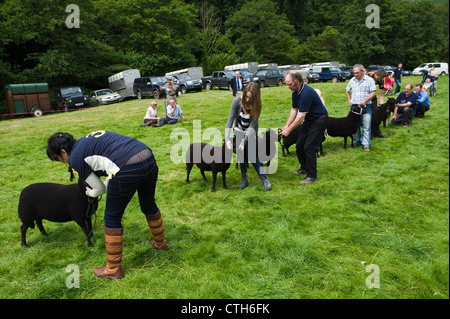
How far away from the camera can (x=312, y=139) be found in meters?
5.62

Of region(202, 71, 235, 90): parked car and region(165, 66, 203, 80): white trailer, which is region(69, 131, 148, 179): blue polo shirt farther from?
region(165, 66, 203, 80): white trailer

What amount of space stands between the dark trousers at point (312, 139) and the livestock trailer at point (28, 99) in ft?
69.6

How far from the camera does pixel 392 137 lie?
28.5ft

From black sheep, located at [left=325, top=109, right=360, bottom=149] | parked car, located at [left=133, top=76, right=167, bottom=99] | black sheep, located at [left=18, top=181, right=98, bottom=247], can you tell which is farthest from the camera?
parked car, located at [left=133, top=76, right=167, bottom=99]

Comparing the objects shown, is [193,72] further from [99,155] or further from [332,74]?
[99,155]

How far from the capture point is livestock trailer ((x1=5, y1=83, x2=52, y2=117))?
20.8 m

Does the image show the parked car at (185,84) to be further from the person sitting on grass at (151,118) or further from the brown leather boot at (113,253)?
the brown leather boot at (113,253)

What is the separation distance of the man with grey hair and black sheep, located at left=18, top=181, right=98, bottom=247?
6.32 metres

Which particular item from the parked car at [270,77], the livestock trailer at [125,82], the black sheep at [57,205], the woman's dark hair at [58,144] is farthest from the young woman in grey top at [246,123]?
the livestock trailer at [125,82]

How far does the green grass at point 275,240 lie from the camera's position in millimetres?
3094

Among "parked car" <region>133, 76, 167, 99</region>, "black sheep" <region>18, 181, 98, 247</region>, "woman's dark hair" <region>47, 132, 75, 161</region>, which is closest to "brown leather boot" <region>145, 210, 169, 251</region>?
"black sheep" <region>18, 181, 98, 247</region>

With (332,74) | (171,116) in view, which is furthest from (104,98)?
(332,74)

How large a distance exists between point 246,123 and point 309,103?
119cm

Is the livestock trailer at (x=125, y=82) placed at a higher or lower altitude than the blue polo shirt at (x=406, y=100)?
higher
